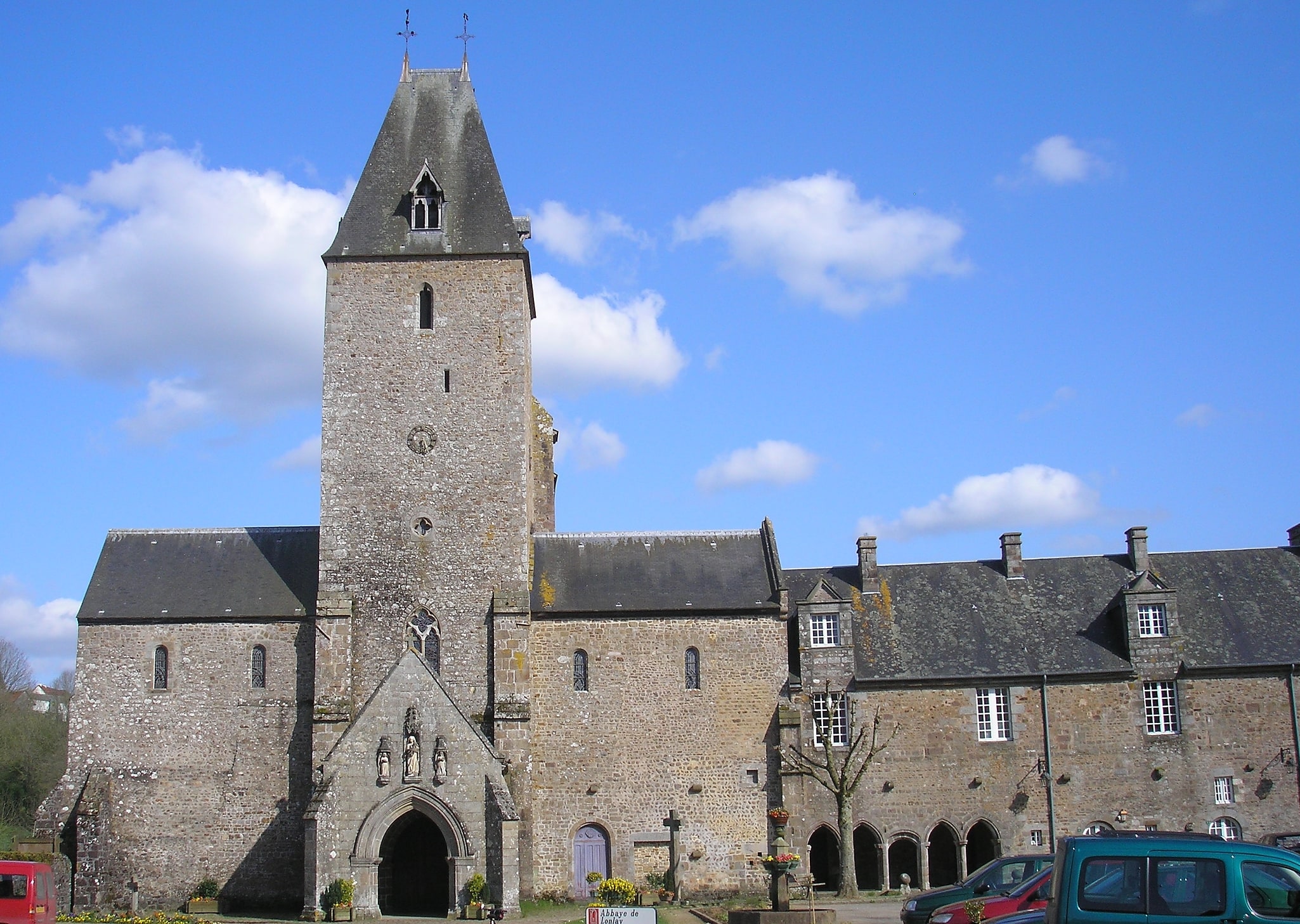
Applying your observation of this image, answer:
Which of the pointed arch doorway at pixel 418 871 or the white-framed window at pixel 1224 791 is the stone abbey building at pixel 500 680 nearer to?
the pointed arch doorway at pixel 418 871

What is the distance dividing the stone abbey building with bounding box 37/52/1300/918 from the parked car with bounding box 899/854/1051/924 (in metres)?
10.2

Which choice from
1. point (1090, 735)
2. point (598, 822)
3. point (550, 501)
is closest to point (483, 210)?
point (550, 501)

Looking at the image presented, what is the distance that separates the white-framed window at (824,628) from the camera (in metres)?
33.9

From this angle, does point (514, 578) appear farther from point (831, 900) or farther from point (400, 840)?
point (831, 900)

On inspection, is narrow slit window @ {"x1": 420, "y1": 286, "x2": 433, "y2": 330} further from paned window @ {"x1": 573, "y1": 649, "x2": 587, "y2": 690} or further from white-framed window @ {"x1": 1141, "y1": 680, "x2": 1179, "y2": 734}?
white-framed window @ {"x1": 1141, "y1": 680, "x2": 1179, "y2": 734}

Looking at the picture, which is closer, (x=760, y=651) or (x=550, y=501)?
(x=760, y=651)

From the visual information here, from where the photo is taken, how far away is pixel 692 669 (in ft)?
102

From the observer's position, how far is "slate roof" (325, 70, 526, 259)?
3228 centimetres

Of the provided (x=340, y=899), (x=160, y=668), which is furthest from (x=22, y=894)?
(x=160, y=668)

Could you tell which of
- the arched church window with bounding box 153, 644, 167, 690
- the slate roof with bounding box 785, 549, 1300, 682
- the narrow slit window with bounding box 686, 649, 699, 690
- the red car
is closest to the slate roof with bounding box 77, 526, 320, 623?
the arched church window with bounding box 153, 644, 167, 690

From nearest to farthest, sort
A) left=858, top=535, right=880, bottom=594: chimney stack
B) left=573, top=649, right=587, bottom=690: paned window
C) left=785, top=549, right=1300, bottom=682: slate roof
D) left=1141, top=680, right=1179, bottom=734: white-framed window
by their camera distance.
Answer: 1. left=573, top=649, right=587, bottom=690: paned window
2. left=1141, top=680, right=1179, bottom=734: white-framed window
3. left=785, top=549, right=1300, bottom=682: slate roof
4. left=858, top=535, right=880, bottom=594: chimney stack

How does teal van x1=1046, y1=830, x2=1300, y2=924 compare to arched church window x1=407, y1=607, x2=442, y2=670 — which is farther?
arched church window x1=407, y1=607, x2=442, y2=670

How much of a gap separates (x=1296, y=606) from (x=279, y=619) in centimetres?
2892

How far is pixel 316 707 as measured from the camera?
96.1ft
